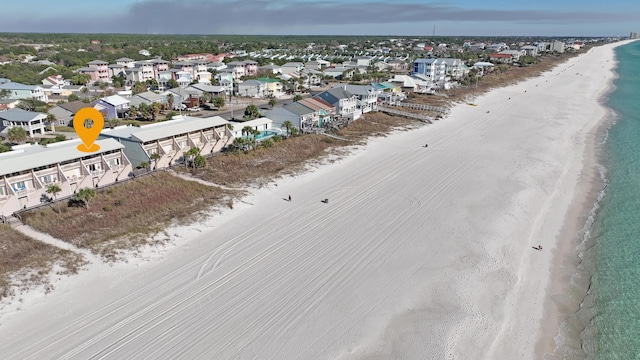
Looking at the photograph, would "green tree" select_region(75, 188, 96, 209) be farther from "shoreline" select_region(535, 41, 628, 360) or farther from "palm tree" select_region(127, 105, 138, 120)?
"palm tree" select_region(127, 105, 138, 120)

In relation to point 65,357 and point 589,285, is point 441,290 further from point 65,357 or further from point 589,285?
point 65,357

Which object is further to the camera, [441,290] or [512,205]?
[512,205]

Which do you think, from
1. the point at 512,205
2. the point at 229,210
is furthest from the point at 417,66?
the point at 229,210

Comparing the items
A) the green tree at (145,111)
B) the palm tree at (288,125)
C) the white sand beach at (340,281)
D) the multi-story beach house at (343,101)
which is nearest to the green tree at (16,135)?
the green tree at (145,111)

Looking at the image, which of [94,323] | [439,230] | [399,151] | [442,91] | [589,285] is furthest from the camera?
[442,91]

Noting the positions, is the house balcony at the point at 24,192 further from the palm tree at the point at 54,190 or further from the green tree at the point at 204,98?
the green tree at the point at 204,98

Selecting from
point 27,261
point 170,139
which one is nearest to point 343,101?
point 170,139

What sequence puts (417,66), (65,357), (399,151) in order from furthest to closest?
(417,66)
(399,151)
(65,357)

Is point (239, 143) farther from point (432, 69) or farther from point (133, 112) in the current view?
point (432, 69)
